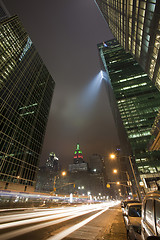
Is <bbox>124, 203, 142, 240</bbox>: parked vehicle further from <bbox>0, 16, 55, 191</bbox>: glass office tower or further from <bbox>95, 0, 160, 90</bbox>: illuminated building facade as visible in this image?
<bbox>0, 16, 55, 191</bbox>: glass office tower

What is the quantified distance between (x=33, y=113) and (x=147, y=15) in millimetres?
59815

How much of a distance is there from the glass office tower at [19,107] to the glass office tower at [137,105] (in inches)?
2177

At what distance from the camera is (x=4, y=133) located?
45688mm

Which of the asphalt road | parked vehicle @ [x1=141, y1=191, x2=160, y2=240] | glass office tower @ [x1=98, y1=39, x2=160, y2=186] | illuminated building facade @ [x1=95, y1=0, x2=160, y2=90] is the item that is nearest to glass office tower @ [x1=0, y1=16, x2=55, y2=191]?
the asphalt road

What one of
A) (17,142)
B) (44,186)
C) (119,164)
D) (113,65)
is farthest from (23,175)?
(119,164)

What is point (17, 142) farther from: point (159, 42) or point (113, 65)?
point (113, 65)

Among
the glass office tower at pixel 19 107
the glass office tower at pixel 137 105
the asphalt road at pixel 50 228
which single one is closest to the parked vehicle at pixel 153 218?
the asphalt road at pixel 50 228

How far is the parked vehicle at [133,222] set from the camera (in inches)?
185

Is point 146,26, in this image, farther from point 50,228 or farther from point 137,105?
point 137,105

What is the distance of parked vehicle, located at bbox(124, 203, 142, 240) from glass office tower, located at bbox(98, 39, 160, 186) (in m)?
60.6

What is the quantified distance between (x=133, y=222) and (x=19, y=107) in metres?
61.2

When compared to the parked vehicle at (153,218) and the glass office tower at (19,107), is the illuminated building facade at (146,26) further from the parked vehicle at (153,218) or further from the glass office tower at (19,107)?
the glass office tower at (19,107)

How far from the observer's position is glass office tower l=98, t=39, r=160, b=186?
6272 cm

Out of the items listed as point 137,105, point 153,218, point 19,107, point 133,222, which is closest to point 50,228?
point 133,222
